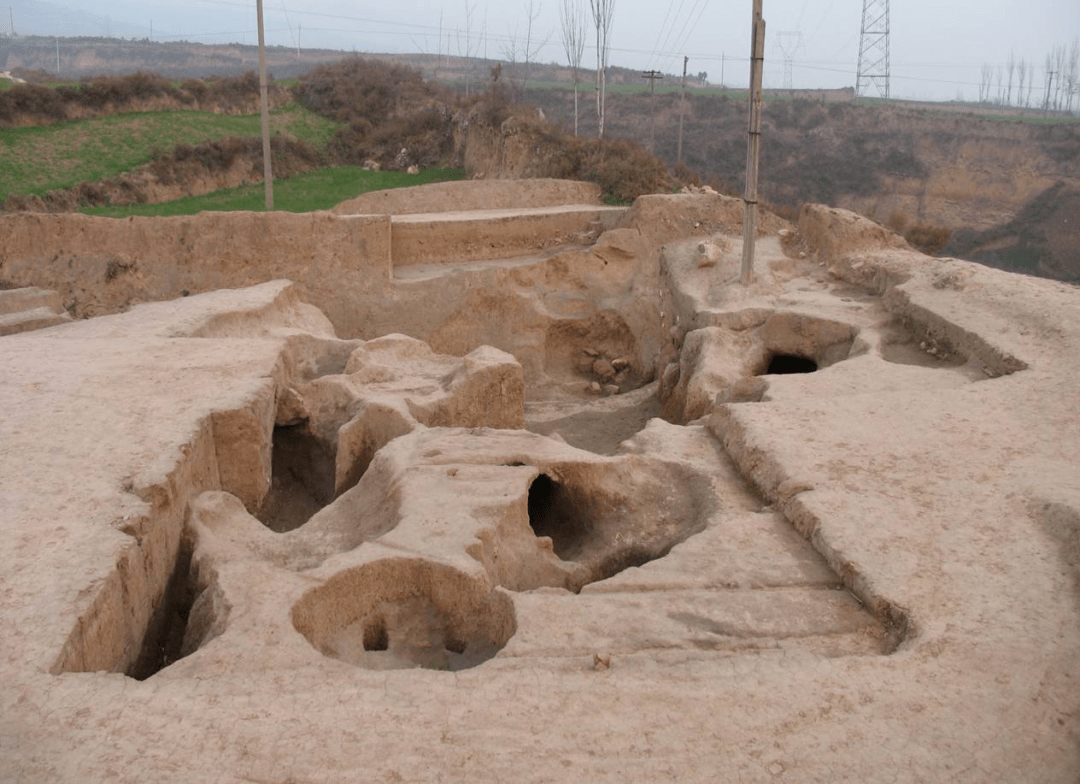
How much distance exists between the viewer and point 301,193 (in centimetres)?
1683

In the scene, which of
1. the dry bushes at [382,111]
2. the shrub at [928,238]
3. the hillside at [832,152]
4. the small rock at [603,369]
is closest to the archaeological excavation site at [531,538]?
the small rock at [603,369]

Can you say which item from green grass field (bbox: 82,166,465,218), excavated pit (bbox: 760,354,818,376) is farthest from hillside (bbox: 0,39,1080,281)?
excavated pit (bbox: 760,354,818,376)

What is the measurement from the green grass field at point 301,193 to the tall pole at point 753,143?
6.86 m

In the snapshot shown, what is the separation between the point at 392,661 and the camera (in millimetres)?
5020

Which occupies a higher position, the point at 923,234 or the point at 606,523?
the point at 923,234

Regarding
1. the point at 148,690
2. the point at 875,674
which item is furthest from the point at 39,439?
the point at 875,674

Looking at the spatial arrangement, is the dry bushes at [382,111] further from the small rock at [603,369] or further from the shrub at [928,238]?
the shrub at [928,238]

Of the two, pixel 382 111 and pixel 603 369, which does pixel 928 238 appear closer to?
pixel 603 369

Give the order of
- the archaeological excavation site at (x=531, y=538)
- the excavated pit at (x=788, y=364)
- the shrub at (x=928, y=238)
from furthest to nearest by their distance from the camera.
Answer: the shrub at (x=928, y=238) < the excavated pit at (x=788, y=364) < the archaeological excavation site at (x=531, y=538)

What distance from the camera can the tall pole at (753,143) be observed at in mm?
10516

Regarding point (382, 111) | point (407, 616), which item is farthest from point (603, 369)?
point (382, 111)

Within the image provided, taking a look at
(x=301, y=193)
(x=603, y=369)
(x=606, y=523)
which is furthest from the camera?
(x=301, y=193)

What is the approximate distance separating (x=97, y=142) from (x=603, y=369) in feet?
38.8

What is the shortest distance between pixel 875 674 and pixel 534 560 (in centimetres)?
249
